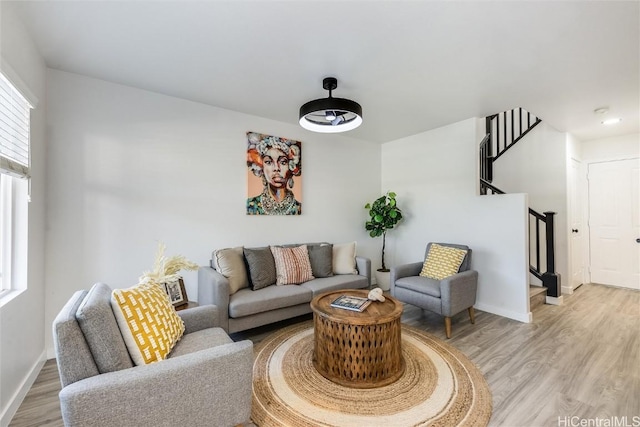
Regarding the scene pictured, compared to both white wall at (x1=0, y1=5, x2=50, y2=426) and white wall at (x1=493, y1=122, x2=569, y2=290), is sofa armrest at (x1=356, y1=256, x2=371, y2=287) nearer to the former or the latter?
white wall at (x1=493, y1=122, x2=569, y2=290)

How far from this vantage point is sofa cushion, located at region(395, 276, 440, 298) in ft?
9.59

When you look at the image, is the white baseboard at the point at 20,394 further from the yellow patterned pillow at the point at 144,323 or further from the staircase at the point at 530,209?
the staircase at the point at 530,209

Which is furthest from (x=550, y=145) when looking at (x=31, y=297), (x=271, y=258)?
(x=31, y=297)

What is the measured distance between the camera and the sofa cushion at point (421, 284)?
2.92 metres

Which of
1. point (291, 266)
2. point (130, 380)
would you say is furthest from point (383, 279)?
point (130, 380)

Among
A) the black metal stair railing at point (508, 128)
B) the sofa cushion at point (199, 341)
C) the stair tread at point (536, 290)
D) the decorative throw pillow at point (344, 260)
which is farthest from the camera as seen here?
the black metal stair railing at point (508, 128)

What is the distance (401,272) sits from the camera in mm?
3355

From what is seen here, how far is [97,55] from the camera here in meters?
2.22

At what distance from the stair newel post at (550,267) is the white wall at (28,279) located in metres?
5.52

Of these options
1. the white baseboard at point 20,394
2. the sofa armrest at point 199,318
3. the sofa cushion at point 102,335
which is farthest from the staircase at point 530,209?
the white baseboard at point 20,394

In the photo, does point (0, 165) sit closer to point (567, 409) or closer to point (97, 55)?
point (97, 55)

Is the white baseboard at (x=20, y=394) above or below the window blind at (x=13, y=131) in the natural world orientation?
below

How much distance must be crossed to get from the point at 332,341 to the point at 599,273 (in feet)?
17.5
